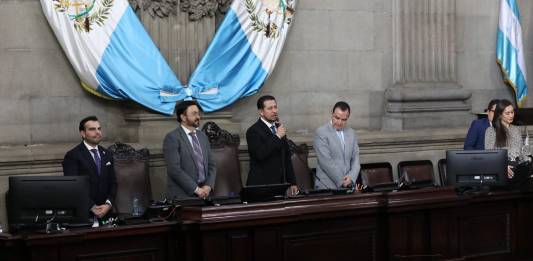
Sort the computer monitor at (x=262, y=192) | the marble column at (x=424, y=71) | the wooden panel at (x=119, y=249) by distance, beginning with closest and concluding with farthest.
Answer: the wooden panel at (x=119, y=249)
the computer monitor at (x=262, y=192)
the marble column at (x=424, y=71)

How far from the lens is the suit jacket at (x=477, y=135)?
9586 mm

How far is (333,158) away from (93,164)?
7.04 ft

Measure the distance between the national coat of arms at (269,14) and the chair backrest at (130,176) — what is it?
2.03 m

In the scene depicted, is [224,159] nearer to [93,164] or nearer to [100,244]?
[93,164]

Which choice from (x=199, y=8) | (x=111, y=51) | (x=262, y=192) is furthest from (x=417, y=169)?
(x=262, y=192)

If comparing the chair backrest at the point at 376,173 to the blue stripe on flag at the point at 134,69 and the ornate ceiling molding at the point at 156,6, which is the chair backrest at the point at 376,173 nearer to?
the blue stripe on flag at the point at 134,69

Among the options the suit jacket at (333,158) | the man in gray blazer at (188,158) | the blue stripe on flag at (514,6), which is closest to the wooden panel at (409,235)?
the suit jacket at (333,158)

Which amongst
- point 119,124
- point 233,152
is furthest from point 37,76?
point 233,152

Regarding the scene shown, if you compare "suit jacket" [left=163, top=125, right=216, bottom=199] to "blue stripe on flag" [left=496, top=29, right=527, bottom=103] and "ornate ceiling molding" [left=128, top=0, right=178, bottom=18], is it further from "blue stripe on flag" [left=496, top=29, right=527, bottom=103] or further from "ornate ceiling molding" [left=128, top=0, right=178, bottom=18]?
"blue stripe on flag" [left=496, top=29, right=527, bottom=103]

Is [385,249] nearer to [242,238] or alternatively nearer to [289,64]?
[242,238]

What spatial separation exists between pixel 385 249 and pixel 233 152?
211 cm

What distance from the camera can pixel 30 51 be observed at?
885 cm

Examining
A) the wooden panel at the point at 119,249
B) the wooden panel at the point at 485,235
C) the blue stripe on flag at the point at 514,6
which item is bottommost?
the wooden panel at the point at 485,235

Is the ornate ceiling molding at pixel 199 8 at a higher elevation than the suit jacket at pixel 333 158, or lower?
higher
